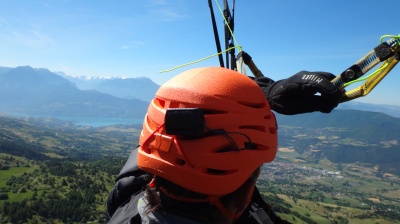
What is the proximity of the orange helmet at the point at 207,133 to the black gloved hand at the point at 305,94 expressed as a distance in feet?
1.17

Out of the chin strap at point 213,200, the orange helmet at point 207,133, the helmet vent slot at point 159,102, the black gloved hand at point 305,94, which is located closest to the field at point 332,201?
the black gloved hand at point 305,94

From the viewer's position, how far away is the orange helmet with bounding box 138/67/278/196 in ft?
7.26

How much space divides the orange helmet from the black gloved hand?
0.36 m

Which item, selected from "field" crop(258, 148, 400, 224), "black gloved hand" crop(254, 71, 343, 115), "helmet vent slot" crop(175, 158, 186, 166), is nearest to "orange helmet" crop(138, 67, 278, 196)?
"helmet vent slot" crop(175, 158, 186, 166)

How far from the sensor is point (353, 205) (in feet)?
488

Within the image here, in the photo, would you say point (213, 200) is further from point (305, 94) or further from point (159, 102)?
point (305, 94)

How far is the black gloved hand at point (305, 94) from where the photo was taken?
7.91 ft

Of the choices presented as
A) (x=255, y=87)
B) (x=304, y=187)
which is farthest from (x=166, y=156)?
(x=304, y=187)

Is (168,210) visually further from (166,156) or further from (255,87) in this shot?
(255,87)

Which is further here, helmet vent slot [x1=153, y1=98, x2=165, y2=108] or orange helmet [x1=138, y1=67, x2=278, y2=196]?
helmet vent slot [x1=153, y1=98, x2=165, y2=108]

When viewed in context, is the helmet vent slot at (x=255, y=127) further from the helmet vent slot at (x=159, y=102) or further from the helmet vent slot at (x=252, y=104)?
the helmet vent slot at (x=159, y=102)

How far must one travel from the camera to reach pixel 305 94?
260 cm

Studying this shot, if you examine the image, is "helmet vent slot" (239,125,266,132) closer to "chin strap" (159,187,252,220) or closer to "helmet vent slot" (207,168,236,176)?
"helmet vent slot" (207,168,236,176)

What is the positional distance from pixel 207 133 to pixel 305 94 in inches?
38.3
